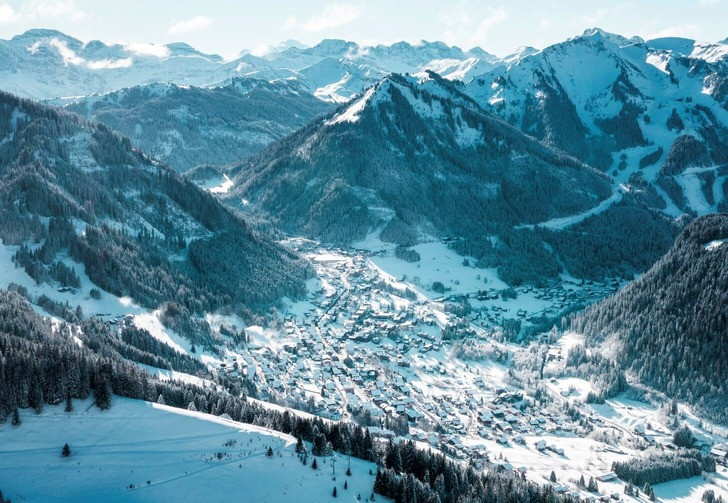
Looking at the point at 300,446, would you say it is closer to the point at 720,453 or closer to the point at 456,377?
→ the point at 456,377

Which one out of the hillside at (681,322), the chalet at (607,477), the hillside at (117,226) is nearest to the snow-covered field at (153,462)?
the chalet at (607,477)

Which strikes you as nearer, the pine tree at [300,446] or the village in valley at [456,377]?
the pine tree at [300,446]

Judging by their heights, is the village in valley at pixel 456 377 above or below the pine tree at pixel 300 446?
below

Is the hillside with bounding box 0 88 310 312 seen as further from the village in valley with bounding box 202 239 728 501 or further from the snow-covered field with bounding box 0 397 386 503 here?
the snow-covered field with bounding box 0 397 386 503

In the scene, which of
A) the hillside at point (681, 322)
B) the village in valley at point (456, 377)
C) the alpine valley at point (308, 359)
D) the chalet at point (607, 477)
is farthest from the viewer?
the hillside at point (681, 322)

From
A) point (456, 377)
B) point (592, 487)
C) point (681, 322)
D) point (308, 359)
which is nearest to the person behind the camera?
point (592, 487)

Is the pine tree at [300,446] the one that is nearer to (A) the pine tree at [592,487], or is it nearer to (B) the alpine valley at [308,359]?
(B) the alpine valley at [308,359]

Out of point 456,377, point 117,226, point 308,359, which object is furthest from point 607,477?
point 117,226
